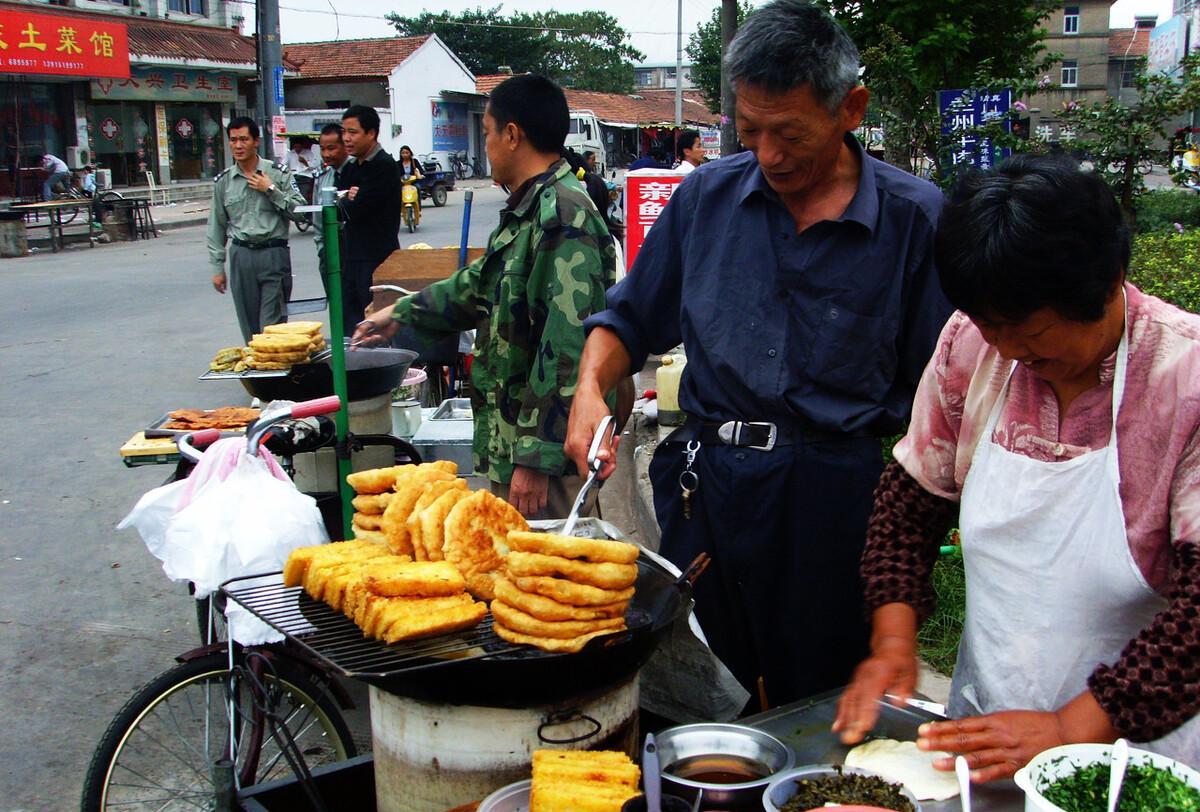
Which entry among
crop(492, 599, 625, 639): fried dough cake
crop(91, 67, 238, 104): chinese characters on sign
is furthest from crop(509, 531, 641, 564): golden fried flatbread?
crop(91, 67, 238, 104): chinese characters on sign

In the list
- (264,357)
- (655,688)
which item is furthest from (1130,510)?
(264,357)

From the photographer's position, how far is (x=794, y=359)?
102 inches

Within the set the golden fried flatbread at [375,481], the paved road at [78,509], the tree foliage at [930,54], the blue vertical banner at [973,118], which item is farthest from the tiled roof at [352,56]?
the golden fried flatbread at [375,481]

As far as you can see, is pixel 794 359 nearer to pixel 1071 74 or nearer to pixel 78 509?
pixel 78 509

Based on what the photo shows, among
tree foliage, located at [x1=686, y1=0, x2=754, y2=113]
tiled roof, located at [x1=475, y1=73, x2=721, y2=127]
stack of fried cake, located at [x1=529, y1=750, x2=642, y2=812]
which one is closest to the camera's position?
stack of fried cake, located at [x1=529, y1=750, x2=642, y2=812]

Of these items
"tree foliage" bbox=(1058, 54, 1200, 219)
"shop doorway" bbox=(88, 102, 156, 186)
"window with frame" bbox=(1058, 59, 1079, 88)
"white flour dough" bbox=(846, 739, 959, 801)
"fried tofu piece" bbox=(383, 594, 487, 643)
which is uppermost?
"window with frame" bbox=(1058, 59, 1079, 88)

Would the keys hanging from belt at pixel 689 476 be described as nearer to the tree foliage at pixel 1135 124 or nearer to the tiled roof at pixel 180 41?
the tree foliage at pixel 1135 124

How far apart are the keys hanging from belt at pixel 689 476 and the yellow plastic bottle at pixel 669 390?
14.8 ft

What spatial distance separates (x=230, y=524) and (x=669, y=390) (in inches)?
174

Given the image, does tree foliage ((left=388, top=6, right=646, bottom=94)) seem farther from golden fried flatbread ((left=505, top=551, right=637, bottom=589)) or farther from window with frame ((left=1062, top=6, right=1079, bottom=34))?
golden fried flatbread ((left=505, top=551, right=637, bottom=589))

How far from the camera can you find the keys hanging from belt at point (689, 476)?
273 centimetres

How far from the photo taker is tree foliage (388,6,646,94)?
6638 centimetres

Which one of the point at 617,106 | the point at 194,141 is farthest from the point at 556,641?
the point at 617,106

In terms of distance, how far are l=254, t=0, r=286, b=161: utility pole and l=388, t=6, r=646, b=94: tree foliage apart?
40715mm
